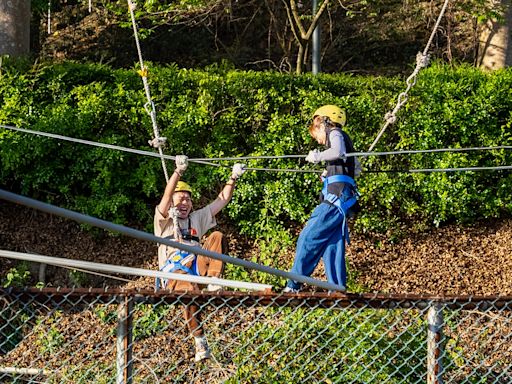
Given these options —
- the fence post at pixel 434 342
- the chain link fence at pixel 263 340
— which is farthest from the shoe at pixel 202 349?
the fence post at pixel 434 342

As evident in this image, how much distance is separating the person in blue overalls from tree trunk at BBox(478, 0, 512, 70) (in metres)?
5.96

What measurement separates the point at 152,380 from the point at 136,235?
12.6 ft

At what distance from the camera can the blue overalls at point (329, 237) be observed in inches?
253

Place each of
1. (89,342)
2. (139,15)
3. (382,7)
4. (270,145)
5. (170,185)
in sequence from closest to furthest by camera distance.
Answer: (170,185) < (89,342) < (270,145) < (139,15) < (382,7)

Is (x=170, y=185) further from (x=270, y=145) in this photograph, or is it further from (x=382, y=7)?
(x=382, y=7)

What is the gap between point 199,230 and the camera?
7.05m

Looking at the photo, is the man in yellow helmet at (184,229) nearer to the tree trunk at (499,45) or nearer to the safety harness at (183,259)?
the safety harness at (183,259)

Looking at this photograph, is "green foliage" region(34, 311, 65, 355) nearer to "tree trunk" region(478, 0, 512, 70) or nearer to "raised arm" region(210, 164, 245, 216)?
"raised arm" region(210, 164, 245, 216)

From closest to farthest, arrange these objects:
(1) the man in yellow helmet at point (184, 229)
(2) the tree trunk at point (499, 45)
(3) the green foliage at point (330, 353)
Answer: (3) the green foliage at point (330, 353)
(1) the man in yellow helmet at point (184, 229)
(2) the tree trunk at point (499, 45)

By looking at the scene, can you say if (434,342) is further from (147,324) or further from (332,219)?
(147,324)

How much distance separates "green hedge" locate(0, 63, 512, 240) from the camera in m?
9.73

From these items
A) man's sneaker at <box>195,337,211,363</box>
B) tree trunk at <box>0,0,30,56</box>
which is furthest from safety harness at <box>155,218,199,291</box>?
tree trunk at <box>0,0,30,56</box>

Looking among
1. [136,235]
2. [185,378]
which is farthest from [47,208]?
[185,378]

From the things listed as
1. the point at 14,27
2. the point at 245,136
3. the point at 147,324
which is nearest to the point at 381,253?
the point at 245,136
